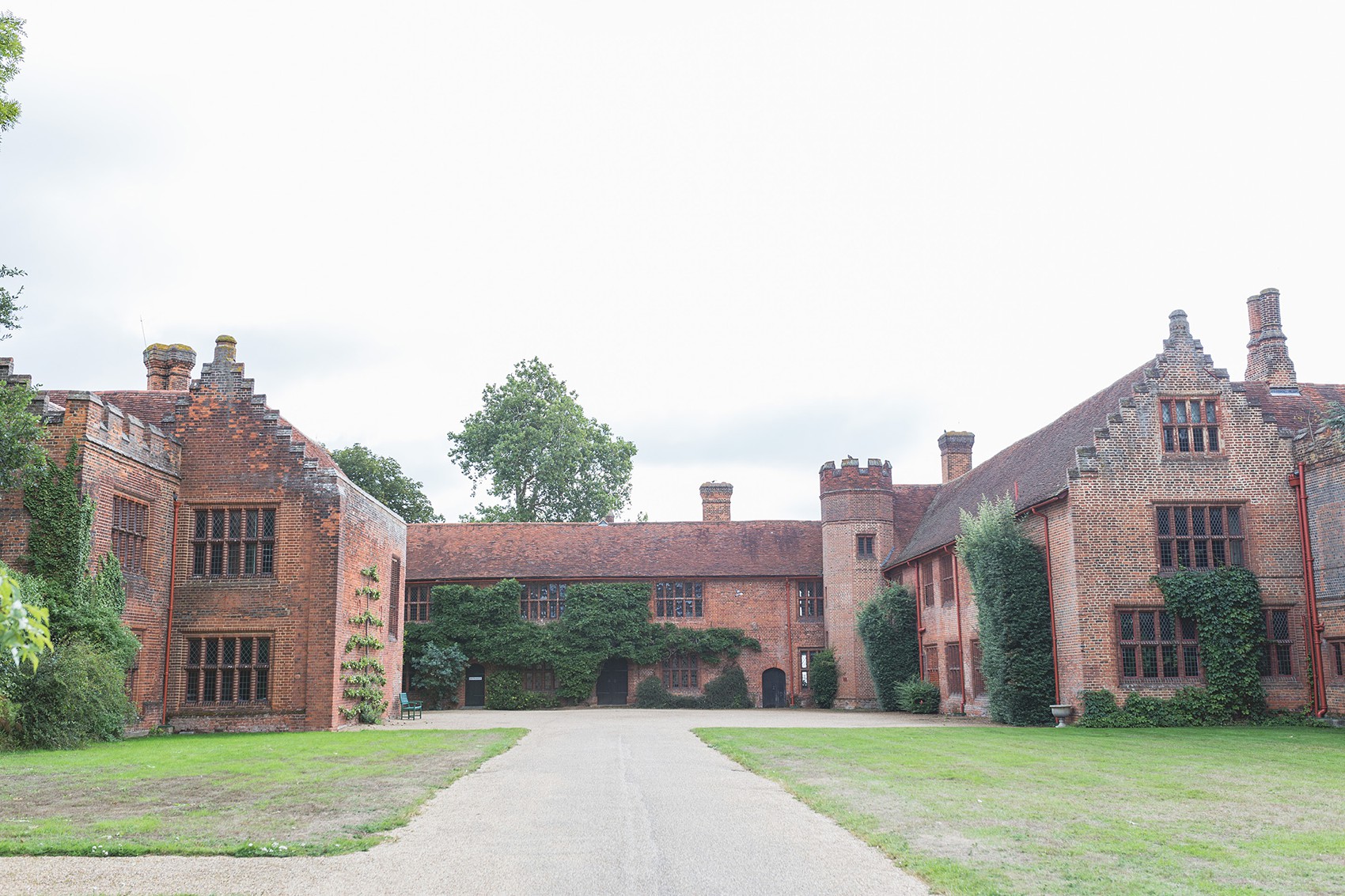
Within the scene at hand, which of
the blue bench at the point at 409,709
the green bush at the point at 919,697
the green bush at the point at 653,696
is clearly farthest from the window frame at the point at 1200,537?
the blue bench at the point at 409,709

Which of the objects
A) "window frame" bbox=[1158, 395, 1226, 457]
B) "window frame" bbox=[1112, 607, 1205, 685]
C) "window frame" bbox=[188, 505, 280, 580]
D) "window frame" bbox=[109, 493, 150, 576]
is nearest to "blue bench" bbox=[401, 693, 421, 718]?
"window frame" bbox=[188, 505, 280, 580]

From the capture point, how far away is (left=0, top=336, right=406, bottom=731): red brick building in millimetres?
24953

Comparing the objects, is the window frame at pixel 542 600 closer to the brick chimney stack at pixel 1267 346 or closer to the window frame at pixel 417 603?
the window frame at pixel 417 603

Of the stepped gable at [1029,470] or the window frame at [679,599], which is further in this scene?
the window frame at [679,599]

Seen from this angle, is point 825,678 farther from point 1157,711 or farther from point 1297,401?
point 1297,401

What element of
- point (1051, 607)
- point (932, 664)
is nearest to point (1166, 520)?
point (1051, 607)

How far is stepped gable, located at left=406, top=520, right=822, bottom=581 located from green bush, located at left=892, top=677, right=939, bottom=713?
7.88 metres

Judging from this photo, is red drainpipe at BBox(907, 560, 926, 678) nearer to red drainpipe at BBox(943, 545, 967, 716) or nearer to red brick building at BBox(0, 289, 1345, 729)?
red drainpipe at BBox(943, 545, 967, 716)

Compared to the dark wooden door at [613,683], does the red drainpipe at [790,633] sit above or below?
above

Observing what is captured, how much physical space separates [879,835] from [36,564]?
18.1 meters

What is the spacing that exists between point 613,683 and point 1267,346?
80.7 feet

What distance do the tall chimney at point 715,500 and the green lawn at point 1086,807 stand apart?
24913 mm

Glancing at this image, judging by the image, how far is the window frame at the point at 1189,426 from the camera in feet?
85.9

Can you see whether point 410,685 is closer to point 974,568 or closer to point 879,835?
point 974,568
